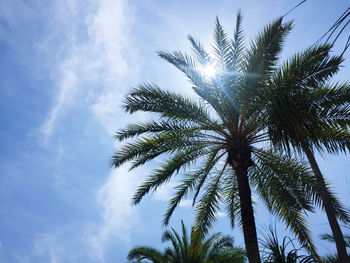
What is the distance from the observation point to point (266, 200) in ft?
31.9

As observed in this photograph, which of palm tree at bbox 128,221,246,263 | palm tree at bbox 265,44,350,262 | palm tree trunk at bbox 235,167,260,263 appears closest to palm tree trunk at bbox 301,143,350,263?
palm tree at bbox 265,44,350,262

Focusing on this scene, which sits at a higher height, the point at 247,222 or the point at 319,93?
the point at 319,93

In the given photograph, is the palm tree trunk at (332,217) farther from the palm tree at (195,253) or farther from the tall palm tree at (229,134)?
the palm tree at (195,253)

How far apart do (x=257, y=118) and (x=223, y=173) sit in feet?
8.41

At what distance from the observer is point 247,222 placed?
7941mm

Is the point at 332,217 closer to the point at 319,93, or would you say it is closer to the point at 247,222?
the point at 247,222

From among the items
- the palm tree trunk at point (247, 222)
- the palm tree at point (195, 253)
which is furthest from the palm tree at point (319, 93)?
the palm tree at point (195, 253)

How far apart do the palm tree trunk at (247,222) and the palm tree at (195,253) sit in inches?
200

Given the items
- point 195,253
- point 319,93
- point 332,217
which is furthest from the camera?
point 195,253

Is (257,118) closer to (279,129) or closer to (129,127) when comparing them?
(279,129)

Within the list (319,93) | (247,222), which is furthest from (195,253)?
(319,93)

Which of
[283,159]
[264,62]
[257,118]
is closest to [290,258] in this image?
[283,159]

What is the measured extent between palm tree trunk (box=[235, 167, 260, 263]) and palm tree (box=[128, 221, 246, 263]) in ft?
16.6

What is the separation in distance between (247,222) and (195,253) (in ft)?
17.2
